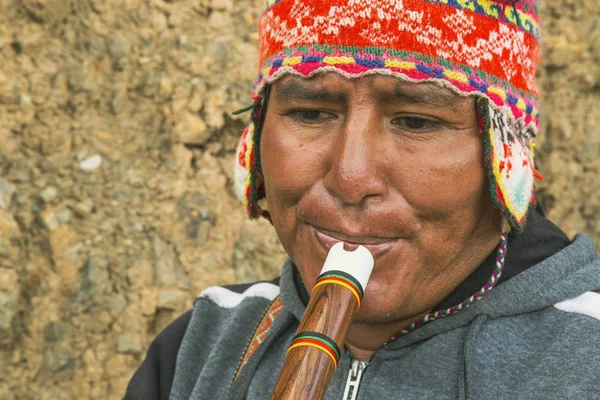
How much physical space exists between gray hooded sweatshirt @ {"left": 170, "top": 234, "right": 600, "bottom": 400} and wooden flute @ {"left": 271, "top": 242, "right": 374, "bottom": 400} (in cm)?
32

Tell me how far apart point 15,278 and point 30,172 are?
0.51m

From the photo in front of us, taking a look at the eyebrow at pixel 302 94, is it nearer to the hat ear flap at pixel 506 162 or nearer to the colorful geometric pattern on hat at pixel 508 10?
the colorful geometric pattern on hat at pixel 508 10

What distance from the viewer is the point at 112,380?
130 inches

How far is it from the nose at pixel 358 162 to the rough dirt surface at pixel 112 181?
1899 mm

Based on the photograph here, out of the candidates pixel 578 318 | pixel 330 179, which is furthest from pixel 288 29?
A: pixel 578 318

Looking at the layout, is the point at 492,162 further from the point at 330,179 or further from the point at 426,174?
the point at 330,179

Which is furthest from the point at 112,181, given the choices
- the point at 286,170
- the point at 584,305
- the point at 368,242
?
the point at 584,305

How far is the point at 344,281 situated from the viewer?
1598 mm

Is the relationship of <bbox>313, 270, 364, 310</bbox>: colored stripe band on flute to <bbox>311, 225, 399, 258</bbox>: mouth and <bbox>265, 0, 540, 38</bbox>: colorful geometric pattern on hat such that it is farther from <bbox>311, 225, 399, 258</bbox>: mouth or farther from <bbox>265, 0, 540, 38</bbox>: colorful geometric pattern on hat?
<bbox>265, 0, 540, 38</bbox>: colorful geometric pattern on hat

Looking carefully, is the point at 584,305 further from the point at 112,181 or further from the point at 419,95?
the point at 112,181

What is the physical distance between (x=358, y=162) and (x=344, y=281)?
28 centimetres

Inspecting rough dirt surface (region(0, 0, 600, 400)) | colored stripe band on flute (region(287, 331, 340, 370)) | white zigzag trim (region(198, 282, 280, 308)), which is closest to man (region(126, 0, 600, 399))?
colored stripe band on flute (region(287, 331, 340, 370))

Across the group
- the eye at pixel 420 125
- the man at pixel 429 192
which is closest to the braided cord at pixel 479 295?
the man at pixel 429 192

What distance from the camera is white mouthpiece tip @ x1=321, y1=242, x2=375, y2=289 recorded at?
5.37 ft
